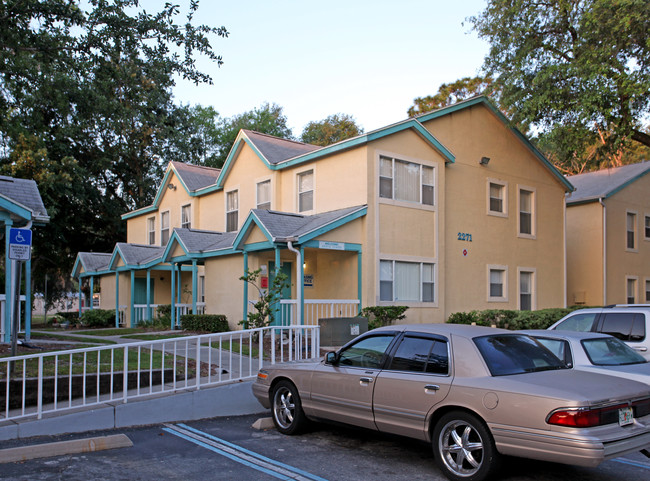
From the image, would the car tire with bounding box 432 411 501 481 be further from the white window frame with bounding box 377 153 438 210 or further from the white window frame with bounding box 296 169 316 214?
the white window frame with bounding box 296 169 316 214

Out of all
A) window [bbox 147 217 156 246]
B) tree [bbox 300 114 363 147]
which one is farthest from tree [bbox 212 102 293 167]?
window [bbox 147 217 156 246]

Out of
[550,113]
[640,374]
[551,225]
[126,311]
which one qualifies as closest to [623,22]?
[550,113]

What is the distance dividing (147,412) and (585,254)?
2214 cm

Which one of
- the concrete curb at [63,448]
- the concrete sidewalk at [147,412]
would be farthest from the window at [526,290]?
the concrete curb at [63,448]

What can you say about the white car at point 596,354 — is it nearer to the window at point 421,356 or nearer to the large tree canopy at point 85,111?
the window at point 421,356

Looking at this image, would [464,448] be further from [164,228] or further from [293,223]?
[164,228]

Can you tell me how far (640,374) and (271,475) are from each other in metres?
4.86

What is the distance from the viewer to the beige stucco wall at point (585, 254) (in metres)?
25.2

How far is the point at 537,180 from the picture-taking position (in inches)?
918

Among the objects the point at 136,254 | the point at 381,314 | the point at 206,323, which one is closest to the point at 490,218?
the point at 381,314

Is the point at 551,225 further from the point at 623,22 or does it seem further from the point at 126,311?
the point at 126,311

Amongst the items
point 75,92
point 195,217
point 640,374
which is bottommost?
point 640,374

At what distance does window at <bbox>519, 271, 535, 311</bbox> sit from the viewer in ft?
72.8

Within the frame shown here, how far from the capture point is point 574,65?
19125mm
